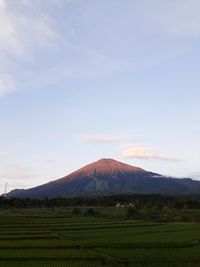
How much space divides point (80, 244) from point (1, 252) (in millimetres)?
5004

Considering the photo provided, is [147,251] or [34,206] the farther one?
[34,206]

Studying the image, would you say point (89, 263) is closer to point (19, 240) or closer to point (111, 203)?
point (19, 240)

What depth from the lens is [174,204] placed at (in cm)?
9262

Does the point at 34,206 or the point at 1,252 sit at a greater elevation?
the point at 34,206

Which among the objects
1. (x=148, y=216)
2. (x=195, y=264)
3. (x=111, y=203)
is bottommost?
(x=195, y=264)

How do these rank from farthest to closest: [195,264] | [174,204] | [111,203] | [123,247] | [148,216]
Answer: [111,203]
[174,204]
[148,216]
[123,247]
[195,264]

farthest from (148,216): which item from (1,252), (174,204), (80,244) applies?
(1,252)

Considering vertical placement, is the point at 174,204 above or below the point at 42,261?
above

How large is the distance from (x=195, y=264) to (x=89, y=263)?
429 cm

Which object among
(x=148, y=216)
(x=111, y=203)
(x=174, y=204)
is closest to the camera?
(x=148, y=216)

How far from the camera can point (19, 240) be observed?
96.3 feet

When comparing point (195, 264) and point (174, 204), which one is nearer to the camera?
point (195, 264)

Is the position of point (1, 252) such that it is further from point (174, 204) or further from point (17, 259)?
point (174, 204)

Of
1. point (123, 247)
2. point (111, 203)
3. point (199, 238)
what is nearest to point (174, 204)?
point (111, 203)
